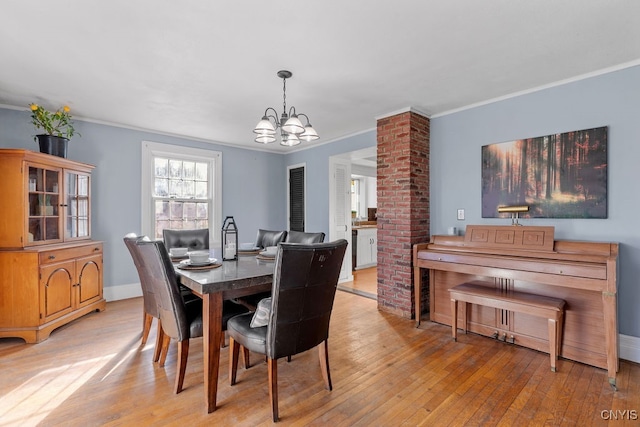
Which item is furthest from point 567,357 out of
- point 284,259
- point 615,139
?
point 284,259

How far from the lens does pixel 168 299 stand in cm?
200

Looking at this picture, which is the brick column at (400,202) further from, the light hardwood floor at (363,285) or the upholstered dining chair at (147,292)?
the upholstered dining chair at (147,292)

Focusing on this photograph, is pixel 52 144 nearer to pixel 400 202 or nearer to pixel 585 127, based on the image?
pixel 400 202

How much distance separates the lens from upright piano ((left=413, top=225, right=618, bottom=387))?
2.23 meters

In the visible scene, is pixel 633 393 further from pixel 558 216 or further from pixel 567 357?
pixel 558 216

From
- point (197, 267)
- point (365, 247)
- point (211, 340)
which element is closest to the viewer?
point (211, 340)

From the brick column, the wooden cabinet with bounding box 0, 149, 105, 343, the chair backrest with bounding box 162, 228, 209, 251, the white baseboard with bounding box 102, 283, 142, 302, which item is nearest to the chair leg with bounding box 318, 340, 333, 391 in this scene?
the brick column

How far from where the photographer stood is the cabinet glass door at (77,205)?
347 cm

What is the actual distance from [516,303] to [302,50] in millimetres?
2622

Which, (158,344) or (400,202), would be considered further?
(400,202)

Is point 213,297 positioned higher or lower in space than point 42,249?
lower

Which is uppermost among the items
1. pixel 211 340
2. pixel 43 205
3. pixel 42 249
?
pixel 43 205

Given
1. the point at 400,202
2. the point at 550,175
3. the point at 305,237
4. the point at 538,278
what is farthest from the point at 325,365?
the point at 550,175

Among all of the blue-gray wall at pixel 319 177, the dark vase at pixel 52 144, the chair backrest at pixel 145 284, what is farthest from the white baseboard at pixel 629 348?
the dark vase at pixel 52 144
